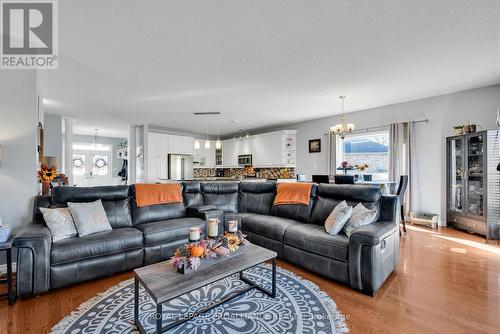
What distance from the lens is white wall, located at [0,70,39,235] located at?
8.65 feet

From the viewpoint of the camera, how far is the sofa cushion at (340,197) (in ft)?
9.38

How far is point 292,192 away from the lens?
366 centimetres

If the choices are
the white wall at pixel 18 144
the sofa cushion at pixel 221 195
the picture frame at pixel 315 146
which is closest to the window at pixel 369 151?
the picture frame at pixel 315 146

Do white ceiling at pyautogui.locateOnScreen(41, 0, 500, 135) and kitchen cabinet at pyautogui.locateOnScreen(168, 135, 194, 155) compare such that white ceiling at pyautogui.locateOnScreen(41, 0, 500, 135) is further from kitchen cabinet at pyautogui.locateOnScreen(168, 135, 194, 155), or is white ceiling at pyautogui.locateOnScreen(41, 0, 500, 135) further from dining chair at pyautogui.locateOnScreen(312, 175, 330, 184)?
kitchen cabinet at pyautogui.locateOnScreen(168, 135, 194, 155)

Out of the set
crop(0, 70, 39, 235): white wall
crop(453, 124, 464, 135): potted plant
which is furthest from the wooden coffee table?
crop(453, 124, 464, 135): potted plant

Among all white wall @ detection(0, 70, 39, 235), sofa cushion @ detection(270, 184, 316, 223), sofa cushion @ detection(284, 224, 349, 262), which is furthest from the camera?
sofa cushion @ detection(270, 184, 316, 223)

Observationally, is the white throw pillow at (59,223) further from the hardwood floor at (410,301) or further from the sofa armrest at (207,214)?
the sofa armrest at (207,214)

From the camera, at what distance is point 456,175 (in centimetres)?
448

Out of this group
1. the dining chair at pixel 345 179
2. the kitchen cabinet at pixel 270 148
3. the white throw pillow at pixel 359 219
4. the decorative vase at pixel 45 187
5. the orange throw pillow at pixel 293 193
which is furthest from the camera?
the kitchen cabinet at pixel 270 148

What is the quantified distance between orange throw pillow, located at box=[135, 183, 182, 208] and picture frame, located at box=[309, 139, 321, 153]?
Answer: 429cm

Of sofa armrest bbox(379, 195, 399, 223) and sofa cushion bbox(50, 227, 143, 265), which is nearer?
sofa cushion bbox(50, 227, 143, 265)

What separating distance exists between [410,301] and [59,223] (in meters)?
3.49

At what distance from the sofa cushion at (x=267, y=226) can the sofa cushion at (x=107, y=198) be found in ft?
5.25

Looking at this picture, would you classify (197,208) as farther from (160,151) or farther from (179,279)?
(160,151)
